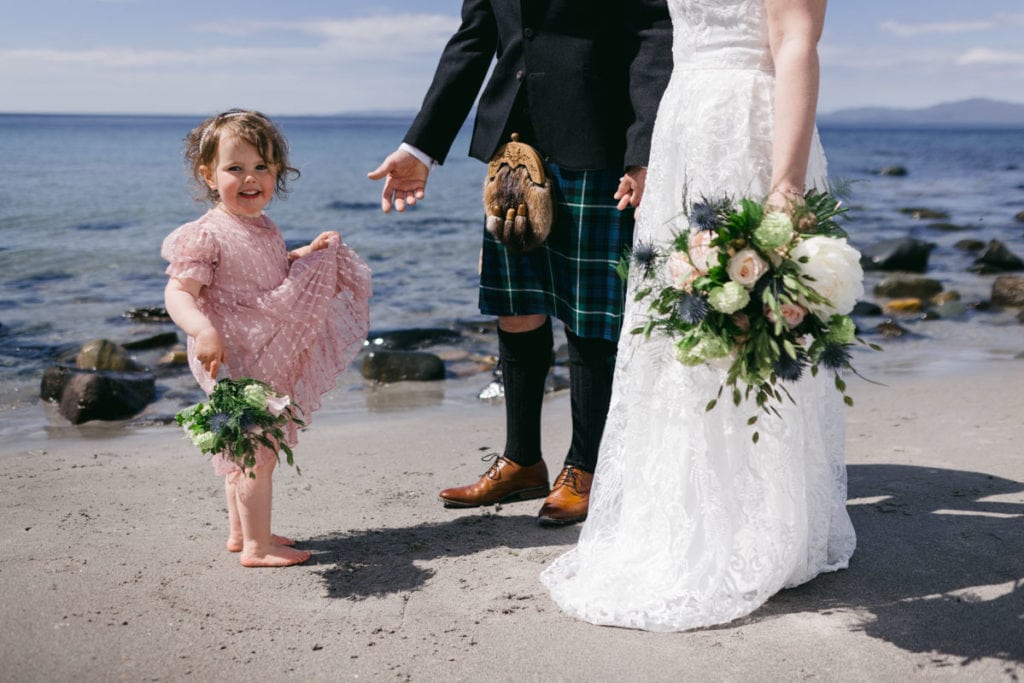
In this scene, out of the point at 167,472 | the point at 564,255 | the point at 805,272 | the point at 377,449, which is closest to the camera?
the point at 805,272

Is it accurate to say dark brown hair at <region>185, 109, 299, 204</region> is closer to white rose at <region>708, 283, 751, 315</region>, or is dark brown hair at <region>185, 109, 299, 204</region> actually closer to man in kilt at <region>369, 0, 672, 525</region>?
man in kilt at <region>369, 0, 672, 525</region>

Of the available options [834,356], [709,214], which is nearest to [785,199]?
[709,214]

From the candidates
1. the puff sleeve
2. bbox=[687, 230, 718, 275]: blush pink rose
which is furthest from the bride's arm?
the puff sleeve

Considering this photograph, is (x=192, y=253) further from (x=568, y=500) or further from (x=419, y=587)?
(x=568, y=500)

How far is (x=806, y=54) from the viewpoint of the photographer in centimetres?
281

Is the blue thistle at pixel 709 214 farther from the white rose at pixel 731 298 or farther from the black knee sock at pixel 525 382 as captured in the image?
the black knee sock at pixel 525 382

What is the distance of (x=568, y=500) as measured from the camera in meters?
3.99

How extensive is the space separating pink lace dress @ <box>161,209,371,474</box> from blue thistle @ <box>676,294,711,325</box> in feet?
4.69

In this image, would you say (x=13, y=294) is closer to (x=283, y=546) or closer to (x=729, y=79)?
(x=283, y=546)

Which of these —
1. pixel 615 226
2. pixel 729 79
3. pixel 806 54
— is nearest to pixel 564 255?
pixel 615 226

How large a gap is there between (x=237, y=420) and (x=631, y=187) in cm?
155

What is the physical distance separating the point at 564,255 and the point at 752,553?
4.51 feet

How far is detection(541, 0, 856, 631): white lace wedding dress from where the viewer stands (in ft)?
9.87

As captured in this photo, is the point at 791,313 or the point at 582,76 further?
the point at 582,76
